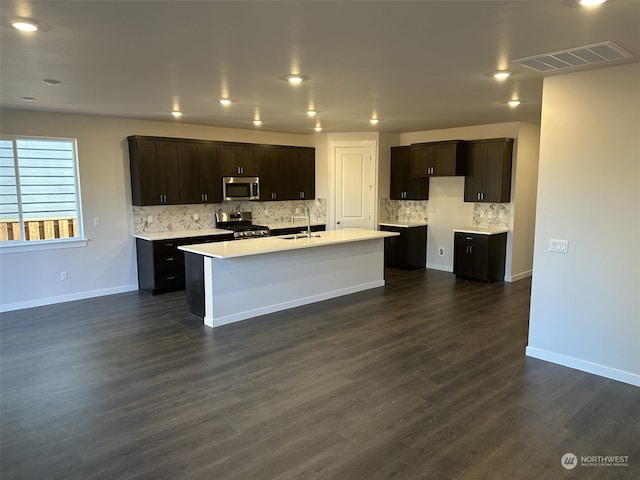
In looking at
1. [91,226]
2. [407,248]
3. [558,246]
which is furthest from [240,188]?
[558,246]

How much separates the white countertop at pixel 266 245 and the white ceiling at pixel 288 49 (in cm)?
171

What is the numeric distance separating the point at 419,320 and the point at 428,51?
125 inches

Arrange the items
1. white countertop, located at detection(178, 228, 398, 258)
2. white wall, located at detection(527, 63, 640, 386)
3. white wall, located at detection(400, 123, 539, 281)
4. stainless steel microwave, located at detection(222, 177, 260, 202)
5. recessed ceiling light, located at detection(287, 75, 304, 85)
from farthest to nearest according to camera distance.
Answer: stainless steel microwave, located at detection(222, 177, 260, 202) → white wall, located at detection(400, 123, 539, 281) → white countertop, located at detection(178, 228, 398, 258) → recessed ceiling light, located at detection(287, 75, 304, 85) → white wall, located at detection(527, 63, 640, 386)

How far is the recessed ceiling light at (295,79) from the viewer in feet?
12.6

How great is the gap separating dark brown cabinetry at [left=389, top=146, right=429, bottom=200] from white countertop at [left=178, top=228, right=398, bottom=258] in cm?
209

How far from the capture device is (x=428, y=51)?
10.2ft

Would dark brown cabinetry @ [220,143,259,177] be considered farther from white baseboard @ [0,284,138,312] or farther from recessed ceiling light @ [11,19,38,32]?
recessed ceiling light @ [11,19,38,32]

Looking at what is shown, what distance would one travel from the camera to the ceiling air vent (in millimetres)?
2988

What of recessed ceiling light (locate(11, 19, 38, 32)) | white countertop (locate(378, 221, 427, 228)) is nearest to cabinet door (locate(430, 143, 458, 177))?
white countertop (locate(378, 221, 427, 228))

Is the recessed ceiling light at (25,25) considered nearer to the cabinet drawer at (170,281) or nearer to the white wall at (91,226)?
the white wall at (91,226)

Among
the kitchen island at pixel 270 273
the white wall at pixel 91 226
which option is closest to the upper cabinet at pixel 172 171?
the white wall at pixel 91 226

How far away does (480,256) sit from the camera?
23.4ft

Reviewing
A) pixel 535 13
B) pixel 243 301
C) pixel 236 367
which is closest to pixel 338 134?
pixel 243 301

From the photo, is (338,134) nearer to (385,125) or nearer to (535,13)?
(385,125)
